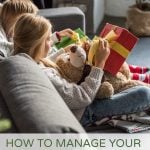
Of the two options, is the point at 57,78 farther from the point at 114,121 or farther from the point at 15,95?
the point at 15,95

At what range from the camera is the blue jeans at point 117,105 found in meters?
1.52

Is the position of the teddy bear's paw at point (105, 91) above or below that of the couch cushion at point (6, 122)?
below

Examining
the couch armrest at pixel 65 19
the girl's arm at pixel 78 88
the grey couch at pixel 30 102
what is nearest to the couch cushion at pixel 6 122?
the grey couch at pixel 30 102

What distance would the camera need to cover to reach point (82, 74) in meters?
1.57

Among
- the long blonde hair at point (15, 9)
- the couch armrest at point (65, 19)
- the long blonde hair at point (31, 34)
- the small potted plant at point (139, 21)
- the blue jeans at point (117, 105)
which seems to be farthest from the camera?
the small potted plant at point (139, 21)

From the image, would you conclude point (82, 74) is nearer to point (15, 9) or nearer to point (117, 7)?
point (15, 9)

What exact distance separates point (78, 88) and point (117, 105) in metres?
0.19

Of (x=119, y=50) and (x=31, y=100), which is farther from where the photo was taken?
(x=119, y=50)

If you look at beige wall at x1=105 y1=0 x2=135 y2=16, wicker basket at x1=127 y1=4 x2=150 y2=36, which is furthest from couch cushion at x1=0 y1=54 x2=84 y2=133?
beige wall at x1=105 y1=0 x2=135 y2=16

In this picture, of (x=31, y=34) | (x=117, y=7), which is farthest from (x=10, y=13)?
(x=117, y=7)

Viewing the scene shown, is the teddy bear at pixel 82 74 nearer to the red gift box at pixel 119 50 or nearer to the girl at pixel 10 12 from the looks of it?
the red gift box at pixel 119 50

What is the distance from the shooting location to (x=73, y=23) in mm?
2518

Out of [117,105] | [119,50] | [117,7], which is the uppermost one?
[119,50]

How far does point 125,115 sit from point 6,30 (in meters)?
0.76
